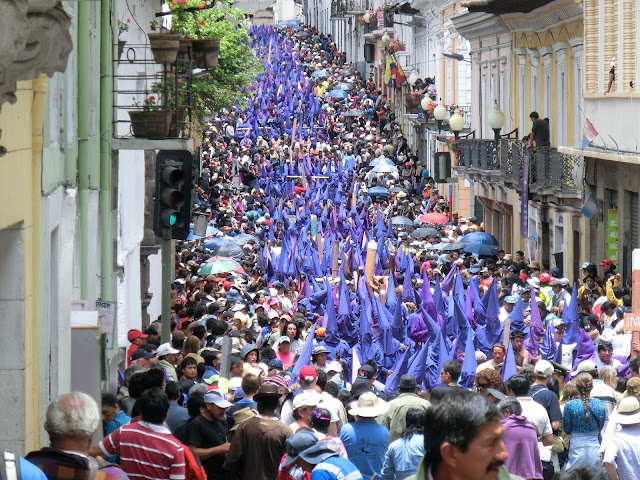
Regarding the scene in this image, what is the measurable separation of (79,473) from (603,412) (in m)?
5.87

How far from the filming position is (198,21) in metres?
29.7

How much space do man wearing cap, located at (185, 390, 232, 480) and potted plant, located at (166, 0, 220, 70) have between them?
857 centimetres

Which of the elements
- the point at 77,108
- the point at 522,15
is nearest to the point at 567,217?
the point at 522,15

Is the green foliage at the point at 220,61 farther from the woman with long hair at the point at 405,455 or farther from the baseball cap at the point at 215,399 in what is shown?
the woman with long hair at the point at 405,455

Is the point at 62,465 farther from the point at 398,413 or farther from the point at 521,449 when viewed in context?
the point at 398,413

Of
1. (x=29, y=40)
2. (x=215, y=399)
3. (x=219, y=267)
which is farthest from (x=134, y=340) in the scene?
(x=219, y=267)

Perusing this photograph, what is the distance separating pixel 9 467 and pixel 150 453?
106 inches

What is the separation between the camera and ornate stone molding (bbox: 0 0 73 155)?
698 centimetres

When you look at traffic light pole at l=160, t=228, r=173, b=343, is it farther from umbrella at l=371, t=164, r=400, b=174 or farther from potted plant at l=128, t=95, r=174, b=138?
umbrella at l=371, t=164, r=400, b=174

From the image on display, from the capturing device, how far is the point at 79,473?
7113 mm

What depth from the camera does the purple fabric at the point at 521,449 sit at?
414 inches

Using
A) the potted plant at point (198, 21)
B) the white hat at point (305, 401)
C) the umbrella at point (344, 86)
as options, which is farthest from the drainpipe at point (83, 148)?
the umbrella at point (344, 86)

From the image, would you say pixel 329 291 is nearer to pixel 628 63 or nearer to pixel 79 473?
pixel 628 63

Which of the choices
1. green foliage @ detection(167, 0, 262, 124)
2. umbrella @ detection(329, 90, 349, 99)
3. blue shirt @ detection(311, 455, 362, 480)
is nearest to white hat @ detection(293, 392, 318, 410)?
blue shirt @ detection(311, 455, 362, 480)
